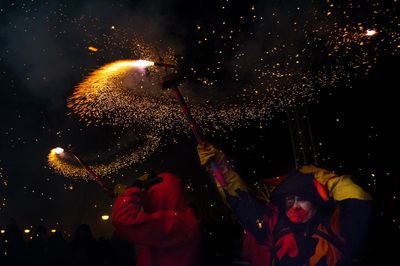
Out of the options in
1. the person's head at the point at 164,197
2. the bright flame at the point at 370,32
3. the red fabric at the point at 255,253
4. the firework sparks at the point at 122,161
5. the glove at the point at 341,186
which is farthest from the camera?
the firework sparks at the point at 122,161

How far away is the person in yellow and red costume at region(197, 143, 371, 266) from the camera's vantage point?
2539 mm

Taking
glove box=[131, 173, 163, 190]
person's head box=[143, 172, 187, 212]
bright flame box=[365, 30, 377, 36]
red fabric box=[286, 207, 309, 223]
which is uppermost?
bright flame box=[365, 30, 377, 36]

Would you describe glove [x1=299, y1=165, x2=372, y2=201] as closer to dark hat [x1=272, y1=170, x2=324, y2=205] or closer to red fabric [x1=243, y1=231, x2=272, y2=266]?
dark hat [x1=272, y1=170, x2=324, y2=205]

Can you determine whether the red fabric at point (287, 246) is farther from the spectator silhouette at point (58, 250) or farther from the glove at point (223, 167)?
the spectator silhouette at point (58, 250)

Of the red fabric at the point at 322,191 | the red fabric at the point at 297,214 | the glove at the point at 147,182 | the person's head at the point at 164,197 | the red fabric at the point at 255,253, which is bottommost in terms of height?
the red fabric at the point at 255,253

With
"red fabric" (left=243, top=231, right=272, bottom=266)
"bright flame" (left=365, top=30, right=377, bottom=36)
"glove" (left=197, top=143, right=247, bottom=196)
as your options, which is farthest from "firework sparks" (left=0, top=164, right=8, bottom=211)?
"glove" (left=197, top=143, right=247, bottom=196)

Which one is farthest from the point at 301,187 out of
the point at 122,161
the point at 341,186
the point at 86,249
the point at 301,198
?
the point at 122,161

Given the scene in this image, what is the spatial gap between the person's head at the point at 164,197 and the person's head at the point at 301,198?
823mm

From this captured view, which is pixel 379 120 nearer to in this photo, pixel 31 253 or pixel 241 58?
pixel 241 58

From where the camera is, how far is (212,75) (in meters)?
6.97

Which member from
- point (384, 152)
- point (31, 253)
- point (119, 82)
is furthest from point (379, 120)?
point (31, 253)

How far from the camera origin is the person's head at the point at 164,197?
2.79 metres

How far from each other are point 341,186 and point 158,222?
1303 millimetres

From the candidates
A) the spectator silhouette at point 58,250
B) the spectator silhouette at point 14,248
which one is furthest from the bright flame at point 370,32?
the spectator silhouette at point 14,248
